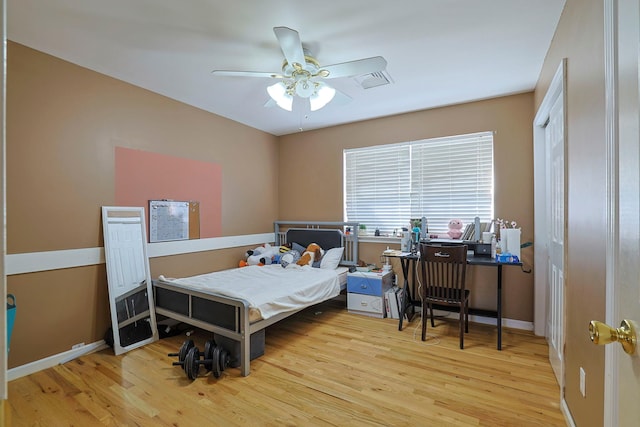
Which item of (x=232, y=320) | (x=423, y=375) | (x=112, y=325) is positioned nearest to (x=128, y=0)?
(x=232, y=320)

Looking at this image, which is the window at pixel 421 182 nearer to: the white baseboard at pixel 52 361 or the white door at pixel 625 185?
the white door at pixel 625 185

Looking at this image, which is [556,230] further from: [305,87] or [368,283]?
[305,87]

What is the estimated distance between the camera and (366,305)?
3703mm

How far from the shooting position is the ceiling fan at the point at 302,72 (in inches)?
77.6

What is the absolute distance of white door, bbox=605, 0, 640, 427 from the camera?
24.4 inches

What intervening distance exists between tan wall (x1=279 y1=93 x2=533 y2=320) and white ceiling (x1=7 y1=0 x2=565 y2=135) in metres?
0.35

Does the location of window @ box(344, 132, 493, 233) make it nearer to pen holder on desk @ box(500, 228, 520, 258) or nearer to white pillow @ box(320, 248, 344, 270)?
pen holder on desk @ box(500, 228, 520, 258)

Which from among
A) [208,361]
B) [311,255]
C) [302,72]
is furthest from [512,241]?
[208,361]

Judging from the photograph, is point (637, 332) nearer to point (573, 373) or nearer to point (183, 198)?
point (573, 373)

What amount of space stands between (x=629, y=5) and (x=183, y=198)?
3.75 metres

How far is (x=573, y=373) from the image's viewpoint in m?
1.70

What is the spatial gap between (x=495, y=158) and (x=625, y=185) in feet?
10.2

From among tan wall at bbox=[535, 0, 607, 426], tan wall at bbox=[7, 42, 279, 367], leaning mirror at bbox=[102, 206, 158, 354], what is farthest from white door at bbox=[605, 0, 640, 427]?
tan wall at bbox=[7, 42, 279, 367]

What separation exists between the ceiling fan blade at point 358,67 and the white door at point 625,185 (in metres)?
1.37
